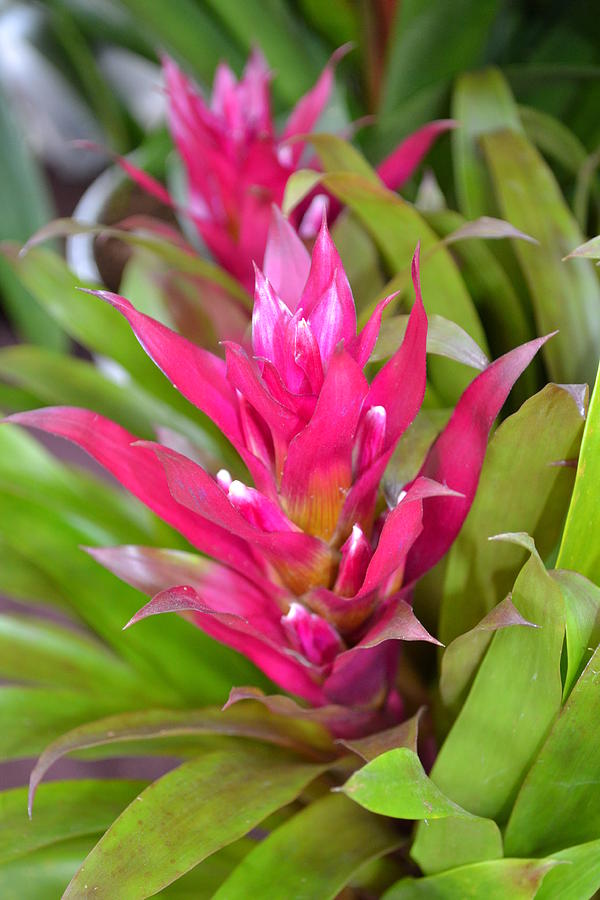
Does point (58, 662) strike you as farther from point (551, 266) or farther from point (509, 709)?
point (551, 266)

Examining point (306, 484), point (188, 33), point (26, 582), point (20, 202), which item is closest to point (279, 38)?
point (188, 33)

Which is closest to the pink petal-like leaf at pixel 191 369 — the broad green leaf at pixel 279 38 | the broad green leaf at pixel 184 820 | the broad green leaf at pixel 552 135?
the broad green leaf at pixel 184 820

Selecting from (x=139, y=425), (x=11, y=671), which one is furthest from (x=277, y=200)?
(x=11, y=671)

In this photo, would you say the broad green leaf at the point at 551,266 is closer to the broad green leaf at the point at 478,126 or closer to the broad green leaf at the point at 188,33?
the broad green leaf at the point at 478,126

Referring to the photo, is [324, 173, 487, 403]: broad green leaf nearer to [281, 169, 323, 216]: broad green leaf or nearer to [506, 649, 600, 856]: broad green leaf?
[281, 169, 323, 216]: broad green leaf

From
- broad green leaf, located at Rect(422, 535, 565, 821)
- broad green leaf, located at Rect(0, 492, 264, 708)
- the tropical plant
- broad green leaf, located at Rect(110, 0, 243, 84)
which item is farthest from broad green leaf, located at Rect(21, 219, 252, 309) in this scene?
broad green leaf, located at Rect(110, 0, 243, 84)

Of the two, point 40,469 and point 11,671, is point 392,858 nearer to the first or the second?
point 11,671
